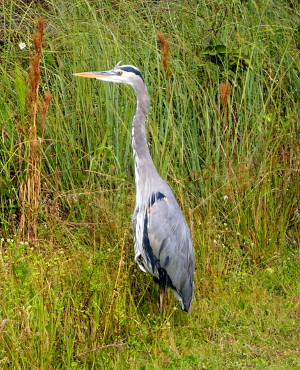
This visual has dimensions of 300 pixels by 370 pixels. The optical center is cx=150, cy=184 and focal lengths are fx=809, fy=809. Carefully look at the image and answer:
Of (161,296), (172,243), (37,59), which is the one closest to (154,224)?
(172,243)

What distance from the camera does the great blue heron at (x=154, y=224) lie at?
476 centimetres

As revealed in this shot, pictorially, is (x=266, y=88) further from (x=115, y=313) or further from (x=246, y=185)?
(x=115, y=313)

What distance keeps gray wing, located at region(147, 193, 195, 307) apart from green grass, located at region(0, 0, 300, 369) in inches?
6.7

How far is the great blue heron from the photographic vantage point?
15.6 feet

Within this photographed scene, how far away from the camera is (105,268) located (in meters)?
4.44

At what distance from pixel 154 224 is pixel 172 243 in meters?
0.16

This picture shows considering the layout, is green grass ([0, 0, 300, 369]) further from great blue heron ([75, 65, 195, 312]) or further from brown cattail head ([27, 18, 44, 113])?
brown cattail head ([27, 18, 44, 113])

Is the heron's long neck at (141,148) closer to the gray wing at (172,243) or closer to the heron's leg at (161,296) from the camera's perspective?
the gray wing at (172,243)

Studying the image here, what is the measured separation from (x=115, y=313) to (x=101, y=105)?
2014mm

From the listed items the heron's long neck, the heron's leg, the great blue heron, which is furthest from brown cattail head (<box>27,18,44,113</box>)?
the heron's leg

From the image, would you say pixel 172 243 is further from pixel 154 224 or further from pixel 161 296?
pixel 161 296

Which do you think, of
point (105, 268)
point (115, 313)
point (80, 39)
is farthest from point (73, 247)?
→ point (80, 39)

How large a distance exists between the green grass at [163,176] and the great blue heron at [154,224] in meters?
0.13

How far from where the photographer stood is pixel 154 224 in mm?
4758
